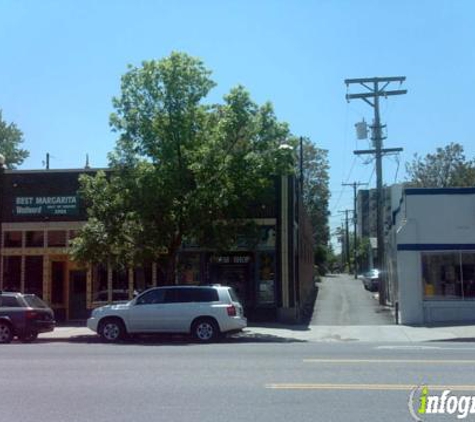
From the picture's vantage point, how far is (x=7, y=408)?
8.69m

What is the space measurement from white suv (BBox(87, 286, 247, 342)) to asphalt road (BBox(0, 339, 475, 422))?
3.61m

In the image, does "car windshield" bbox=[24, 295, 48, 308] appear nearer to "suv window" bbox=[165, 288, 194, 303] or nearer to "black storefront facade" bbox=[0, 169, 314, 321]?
"suv window" bbox=[165, 288, 194, 303]

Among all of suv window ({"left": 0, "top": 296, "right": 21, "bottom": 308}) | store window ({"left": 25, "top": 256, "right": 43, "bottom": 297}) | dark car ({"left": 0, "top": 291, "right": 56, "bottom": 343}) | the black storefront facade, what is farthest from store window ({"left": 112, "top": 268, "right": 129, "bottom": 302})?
suv window ({"left": 0, "top": 296, "right": 21, "bottom": 308})

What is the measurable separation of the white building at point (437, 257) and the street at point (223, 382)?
30.7 ft

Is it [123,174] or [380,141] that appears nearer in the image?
[123,174]

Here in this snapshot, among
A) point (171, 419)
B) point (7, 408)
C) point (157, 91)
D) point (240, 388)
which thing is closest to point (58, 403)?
point (7, 408)

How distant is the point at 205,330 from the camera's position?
1948 centimetres

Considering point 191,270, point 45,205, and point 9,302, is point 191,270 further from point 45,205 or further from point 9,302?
point 9,302

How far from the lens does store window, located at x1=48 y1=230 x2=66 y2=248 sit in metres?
27.0

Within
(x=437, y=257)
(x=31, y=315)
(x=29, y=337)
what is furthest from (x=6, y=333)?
(x=437, y=257)

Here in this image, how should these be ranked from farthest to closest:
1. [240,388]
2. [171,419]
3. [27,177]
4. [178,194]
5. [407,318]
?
1. [27,177]
2. [407,318]
3. [178,194]
4. [240,388]
5. [171,419]

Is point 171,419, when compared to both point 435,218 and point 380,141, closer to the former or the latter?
point 435,218

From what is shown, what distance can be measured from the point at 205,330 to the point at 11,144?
37672 millimetres

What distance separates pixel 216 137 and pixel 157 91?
245 centimetres
